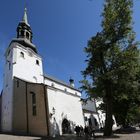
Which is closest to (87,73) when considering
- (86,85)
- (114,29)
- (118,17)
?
(86,85)

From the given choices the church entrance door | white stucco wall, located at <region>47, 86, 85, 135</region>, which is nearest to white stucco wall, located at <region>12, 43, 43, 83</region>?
white stucco wall, located at <region>47, 86, 85, 135</region>

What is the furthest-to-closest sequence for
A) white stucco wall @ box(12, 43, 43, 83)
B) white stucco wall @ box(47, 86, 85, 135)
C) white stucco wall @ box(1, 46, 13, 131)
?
white stucco wall @ box(12, 43, 43, 83) < white stucco wall @ box(1, 46, 13, 131) < white stucco wall @ box(47, 86, 85, 135)

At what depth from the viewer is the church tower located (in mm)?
30748

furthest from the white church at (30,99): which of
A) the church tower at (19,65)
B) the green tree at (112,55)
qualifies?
the green tree at (112,55)

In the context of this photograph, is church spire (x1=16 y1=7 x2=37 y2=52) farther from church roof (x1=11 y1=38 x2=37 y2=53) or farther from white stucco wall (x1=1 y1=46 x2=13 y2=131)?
white stucco wall (x1=1 y1=46 x2=13 y2=131)

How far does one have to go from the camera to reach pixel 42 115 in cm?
2466

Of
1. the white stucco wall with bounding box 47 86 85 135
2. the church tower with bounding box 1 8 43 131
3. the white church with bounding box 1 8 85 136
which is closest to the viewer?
the white church with bounding box 1 8 85 136

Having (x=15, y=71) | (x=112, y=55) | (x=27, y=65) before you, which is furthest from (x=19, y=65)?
(x=112, y=55)

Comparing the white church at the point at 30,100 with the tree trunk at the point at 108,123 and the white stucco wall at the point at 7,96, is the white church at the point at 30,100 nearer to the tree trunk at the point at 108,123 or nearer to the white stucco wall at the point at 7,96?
the white stucco wall at the point at 7,96

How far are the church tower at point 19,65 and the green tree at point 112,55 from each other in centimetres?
1421

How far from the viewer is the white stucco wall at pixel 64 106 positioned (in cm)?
2614

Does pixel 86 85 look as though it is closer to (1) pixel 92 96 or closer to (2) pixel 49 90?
(1) pixel 92 96

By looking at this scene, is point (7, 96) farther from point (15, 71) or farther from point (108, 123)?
point (108, 123)

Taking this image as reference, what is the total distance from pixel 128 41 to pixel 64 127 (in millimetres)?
14866
